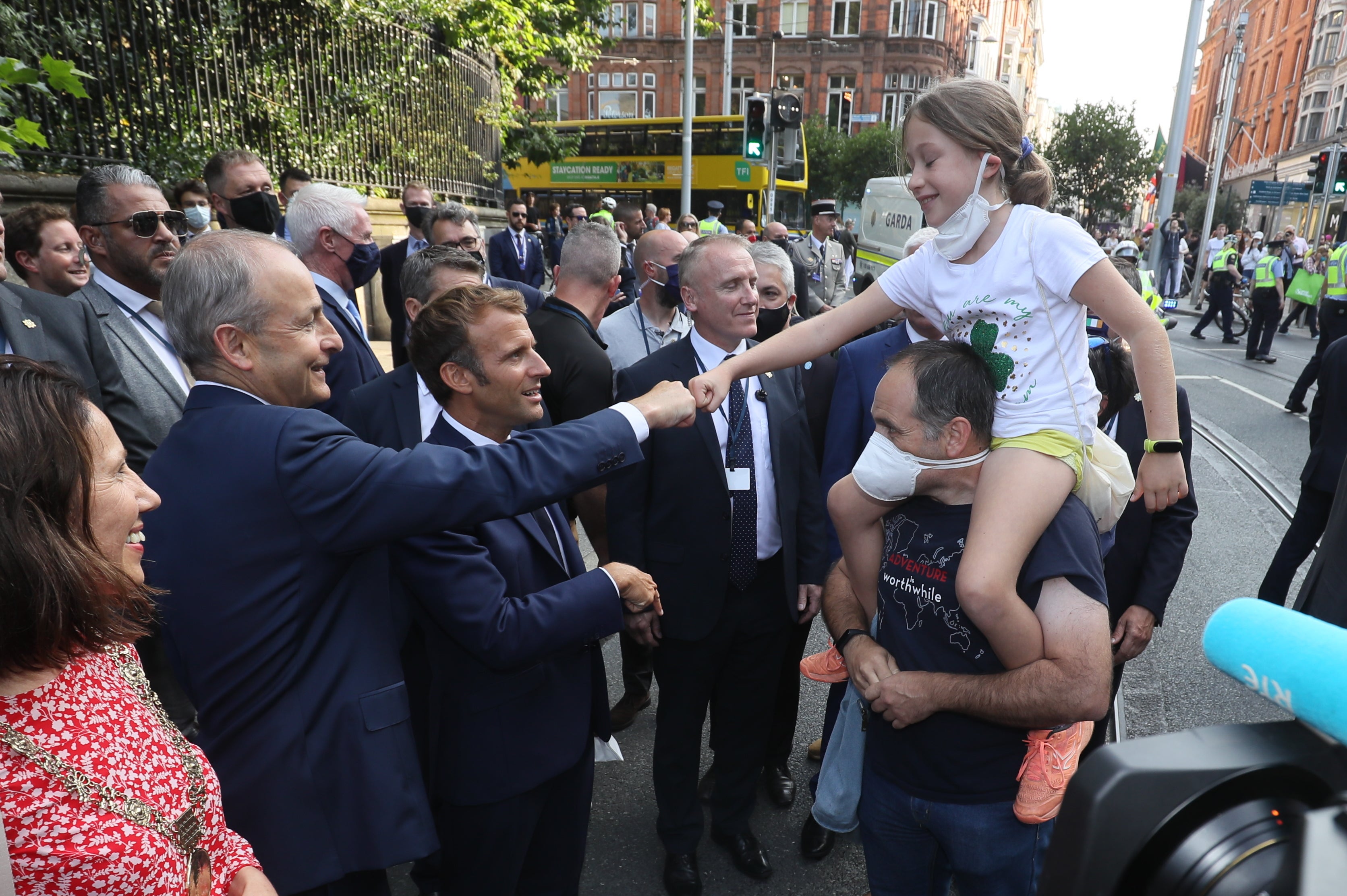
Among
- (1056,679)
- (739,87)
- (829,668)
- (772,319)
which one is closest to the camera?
(1056,679)

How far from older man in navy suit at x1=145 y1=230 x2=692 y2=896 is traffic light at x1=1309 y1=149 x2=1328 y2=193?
990 inches

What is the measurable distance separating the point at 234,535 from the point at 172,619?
0.22 m

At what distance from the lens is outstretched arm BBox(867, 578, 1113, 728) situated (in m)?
1.76

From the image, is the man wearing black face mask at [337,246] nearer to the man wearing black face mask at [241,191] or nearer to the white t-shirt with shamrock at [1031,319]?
the man wearing black face mask at [241,191]

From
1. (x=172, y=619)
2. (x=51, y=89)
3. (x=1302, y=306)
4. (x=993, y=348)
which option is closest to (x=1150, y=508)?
(x=993, y=348)

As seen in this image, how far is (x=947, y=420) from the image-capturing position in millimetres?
1843

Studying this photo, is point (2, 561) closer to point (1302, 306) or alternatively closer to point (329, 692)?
point (329, 692)

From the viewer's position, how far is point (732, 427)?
298 cm

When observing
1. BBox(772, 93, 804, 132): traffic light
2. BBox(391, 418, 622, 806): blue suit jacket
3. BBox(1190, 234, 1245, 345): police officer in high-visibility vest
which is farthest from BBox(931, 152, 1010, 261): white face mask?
BBox(1190, 234, 1245, 345): police officer in high-visibility vest

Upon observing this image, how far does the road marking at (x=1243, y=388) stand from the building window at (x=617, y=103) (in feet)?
147

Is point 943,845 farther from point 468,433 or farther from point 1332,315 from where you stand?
point 1332,315

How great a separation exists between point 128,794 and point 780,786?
8.55 ft

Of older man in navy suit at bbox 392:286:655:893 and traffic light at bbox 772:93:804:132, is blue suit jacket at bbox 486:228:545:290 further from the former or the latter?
older man in navy suit at bbox 392:286:655:893

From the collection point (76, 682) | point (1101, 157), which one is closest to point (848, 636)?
point (76, 682)
